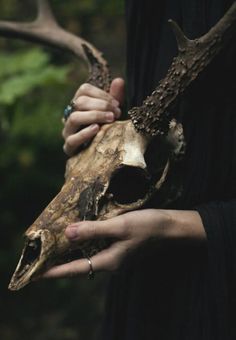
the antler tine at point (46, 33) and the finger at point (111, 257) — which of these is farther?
the antler tine at point (46, 33)

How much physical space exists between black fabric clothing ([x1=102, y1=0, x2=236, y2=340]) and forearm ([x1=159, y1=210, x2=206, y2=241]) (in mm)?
15

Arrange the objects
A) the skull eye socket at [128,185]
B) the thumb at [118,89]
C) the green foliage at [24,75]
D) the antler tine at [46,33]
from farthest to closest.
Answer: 1. the green foliage at [24,75]
2. the antler tine at [46,33]
3. the thumb at [118,89]
4. the skull eye socket at [128,185]

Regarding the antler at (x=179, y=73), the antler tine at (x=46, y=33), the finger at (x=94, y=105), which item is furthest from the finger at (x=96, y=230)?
the antler tine at (x=46, y=33)

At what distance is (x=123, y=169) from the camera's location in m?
1.36

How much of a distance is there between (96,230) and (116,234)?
40mm

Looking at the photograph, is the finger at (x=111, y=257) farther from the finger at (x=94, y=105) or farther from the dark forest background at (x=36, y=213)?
the dark forest background at (x=36, y=213)

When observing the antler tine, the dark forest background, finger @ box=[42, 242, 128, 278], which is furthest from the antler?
the dark forest background

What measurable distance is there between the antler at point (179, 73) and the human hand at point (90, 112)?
15cm

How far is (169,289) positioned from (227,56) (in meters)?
0.51

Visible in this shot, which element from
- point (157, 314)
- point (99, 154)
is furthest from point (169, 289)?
point (99, 154)

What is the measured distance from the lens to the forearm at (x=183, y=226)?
4.23 ft

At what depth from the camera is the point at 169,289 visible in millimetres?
1450

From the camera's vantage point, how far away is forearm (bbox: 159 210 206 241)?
1.29 metres

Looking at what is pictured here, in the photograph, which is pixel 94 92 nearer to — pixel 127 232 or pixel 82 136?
pixel 82 136
